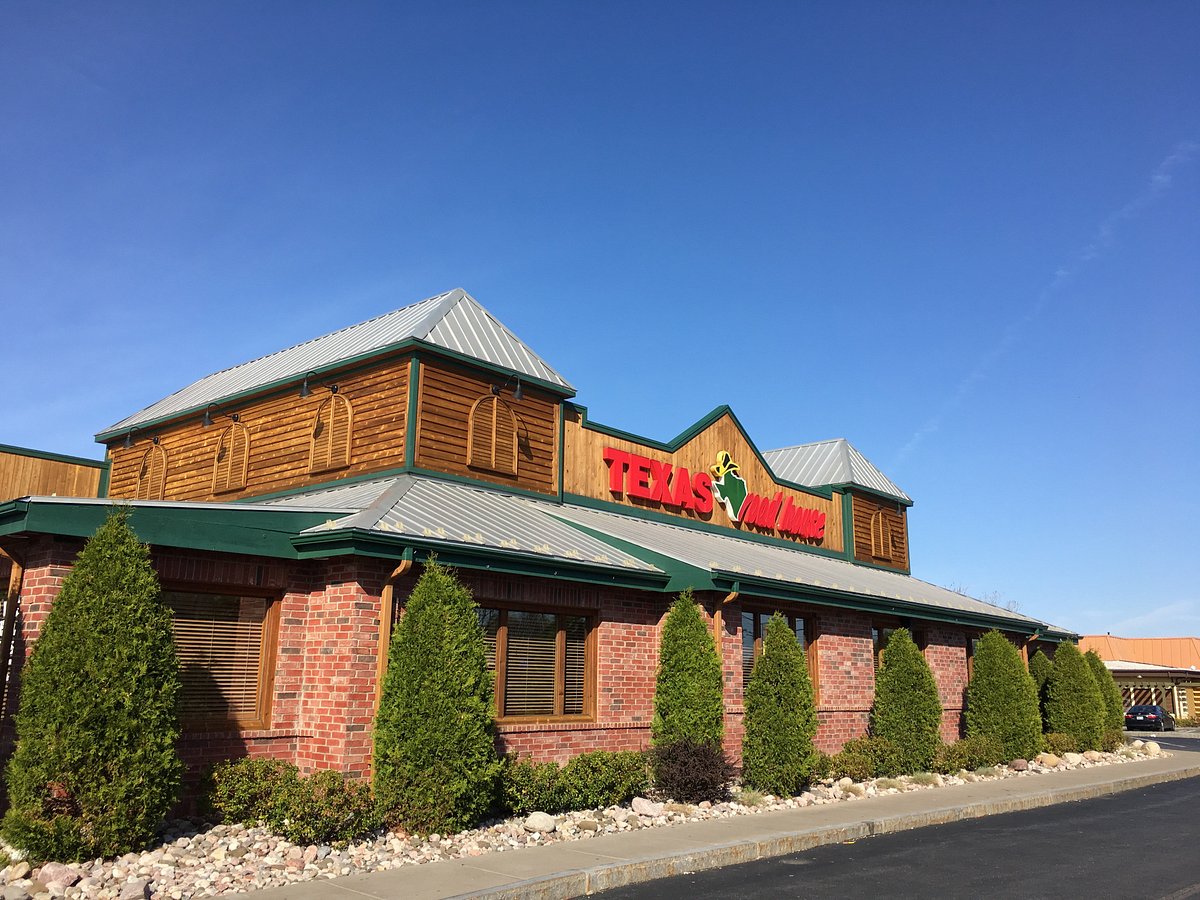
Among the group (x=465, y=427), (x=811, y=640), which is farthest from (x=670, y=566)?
(x=811, y=640)

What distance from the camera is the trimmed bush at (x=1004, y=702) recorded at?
23.1 metres

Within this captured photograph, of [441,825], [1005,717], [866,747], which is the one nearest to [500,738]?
[441,825]

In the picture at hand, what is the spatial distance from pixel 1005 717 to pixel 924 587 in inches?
246

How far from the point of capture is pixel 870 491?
3036cm

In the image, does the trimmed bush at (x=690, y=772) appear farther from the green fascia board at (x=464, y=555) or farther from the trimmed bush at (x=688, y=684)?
the green fascia board at (x=464, y=555)

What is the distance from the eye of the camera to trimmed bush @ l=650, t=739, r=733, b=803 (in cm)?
1460

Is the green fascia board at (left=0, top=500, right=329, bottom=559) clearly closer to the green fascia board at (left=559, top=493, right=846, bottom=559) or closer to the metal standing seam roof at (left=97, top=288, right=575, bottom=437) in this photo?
the metal standing seam roof at (left=97, top=288, right=575, bottom=437)

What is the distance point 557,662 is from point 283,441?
25.5ft

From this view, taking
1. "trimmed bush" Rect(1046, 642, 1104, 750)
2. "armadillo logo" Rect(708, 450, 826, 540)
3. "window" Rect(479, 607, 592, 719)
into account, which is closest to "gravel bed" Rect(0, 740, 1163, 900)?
"window" Rect(479, 607, 592, 719)

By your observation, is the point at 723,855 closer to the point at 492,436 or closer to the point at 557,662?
the point at 557,662

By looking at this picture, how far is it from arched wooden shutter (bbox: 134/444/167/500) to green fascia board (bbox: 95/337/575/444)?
0.78 m

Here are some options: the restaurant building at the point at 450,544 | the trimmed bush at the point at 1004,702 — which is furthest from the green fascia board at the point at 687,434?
the trimmed bush at the point at 1004,702

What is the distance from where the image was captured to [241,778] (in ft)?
37.6

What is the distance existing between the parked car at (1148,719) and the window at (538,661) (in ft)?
136
